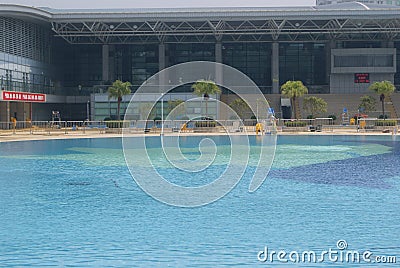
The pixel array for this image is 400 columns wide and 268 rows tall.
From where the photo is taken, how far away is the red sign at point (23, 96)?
2130 inches

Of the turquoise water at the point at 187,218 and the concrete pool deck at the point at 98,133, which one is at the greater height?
the concrete pool deck at the point at 98,133

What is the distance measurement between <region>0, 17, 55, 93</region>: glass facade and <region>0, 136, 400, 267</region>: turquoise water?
111 feet

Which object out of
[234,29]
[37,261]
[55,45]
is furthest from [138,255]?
[55,45]

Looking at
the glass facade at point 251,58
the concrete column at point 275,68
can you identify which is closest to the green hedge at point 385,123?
the concrete column at point 275,68

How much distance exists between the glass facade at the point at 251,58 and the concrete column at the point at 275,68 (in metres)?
4.55

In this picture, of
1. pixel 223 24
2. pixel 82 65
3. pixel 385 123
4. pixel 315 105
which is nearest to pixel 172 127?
pixel 315 105

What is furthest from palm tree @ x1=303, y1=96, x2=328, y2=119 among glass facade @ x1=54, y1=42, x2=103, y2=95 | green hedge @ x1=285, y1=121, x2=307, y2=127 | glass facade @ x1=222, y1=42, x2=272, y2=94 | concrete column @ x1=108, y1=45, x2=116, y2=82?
glass facade @ x1=54, y1=42, x2=103, y2=95

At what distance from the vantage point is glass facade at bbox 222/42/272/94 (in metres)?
75.9

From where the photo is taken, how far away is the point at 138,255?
11.9 metres

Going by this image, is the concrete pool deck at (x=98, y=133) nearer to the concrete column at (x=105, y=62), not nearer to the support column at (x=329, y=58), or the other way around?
the concrete column at (x=105, y=62)

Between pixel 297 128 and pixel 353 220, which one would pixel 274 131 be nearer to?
pixel 297 128

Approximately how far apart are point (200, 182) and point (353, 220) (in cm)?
777

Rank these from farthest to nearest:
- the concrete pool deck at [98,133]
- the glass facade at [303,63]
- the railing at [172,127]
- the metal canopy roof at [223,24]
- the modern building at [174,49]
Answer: the glass facade at [303,63] → the metal canopy roof at [223,24] → the modern building at [174,49] → the railing at [172,127] → the concrete pool deck at [98,133]

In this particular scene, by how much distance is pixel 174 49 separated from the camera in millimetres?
75562
